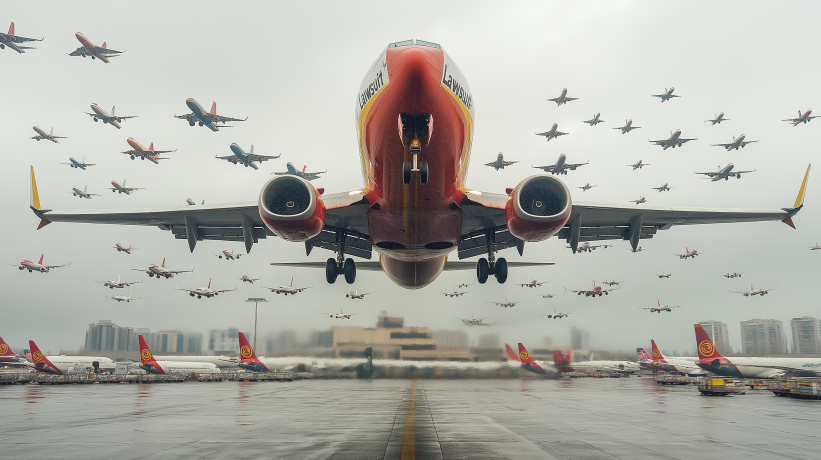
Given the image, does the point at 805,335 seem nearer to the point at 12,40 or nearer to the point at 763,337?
the point at 763,337

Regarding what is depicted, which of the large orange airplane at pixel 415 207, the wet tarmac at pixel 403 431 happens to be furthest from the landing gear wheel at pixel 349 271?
the wet tarmac at pixel 403 431

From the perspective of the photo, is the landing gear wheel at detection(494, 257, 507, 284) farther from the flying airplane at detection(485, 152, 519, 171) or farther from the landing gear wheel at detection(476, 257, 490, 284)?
the flying airplane at detection(485, 152, 519, 171)

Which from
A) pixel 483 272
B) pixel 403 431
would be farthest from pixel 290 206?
pixel 403 431

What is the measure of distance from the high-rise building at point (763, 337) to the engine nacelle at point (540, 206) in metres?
97.5

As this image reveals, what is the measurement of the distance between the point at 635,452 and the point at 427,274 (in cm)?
1061

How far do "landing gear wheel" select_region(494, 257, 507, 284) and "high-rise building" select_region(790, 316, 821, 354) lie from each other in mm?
90135

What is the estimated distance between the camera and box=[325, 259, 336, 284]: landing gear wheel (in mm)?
17442

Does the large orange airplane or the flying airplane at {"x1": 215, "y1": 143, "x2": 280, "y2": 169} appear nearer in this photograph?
the large orange airplane

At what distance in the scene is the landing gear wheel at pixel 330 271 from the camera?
57.2ft

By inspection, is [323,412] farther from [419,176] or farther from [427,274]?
[419,176]

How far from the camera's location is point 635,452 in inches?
481

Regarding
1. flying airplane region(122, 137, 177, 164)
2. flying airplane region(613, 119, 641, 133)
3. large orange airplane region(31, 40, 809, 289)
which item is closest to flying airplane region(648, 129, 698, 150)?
flying airplane region(613, 119, 641, 133)

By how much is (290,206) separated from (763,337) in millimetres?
113010

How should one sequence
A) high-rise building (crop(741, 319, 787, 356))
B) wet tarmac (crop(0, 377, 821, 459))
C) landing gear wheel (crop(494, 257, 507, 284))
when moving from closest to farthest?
1. wet tarmac (crop(0, 377, 821, 459))
2. landing gear wheel (crop(494, 257, 507, 284))
3. high-rise building (crop(741, 319, 787, 356))
